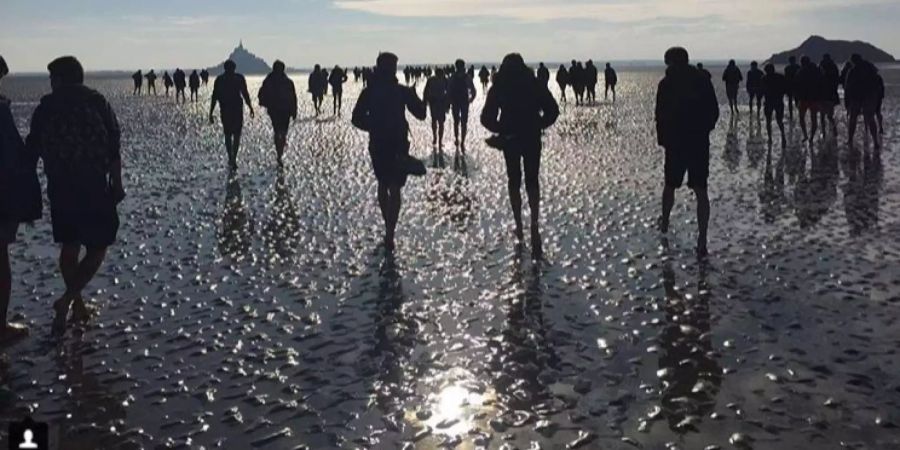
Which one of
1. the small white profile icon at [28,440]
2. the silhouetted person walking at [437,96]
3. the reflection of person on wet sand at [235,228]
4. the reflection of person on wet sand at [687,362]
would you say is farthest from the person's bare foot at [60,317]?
the silhouetted person walking at [437,96]

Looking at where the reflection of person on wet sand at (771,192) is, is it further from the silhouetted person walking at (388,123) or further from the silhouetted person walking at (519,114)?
the silhouetted person walking at (388,123)

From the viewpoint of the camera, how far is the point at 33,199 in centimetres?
661

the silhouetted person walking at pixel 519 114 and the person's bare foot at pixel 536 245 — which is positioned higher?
the silhouetted person walking at pixel 519 114

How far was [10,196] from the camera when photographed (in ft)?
21.2

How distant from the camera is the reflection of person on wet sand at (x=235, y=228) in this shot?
381 inches

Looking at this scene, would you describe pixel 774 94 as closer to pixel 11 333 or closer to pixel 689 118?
pixel 689 118

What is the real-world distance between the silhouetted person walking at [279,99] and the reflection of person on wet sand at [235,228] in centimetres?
348

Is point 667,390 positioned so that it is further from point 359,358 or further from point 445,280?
point 445,280

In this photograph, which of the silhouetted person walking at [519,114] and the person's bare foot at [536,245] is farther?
the silhouetted person walking at [519,114]

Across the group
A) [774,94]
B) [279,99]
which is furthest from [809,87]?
[279,99]

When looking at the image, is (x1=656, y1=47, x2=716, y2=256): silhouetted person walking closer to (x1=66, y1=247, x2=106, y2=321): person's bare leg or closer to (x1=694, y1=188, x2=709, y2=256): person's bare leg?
(x1=694, y1=188, x2=709, y2=256): person's bare leg

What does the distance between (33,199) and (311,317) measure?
87.6 inches

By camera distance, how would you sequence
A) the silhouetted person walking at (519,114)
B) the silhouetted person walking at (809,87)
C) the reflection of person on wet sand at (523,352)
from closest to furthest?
the reflection of person on wet sand at (523,352)
the silhouetted person walking at (519,114)
the silhouetted person walking at (809,87)

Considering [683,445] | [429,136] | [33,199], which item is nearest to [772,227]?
[683,445]
